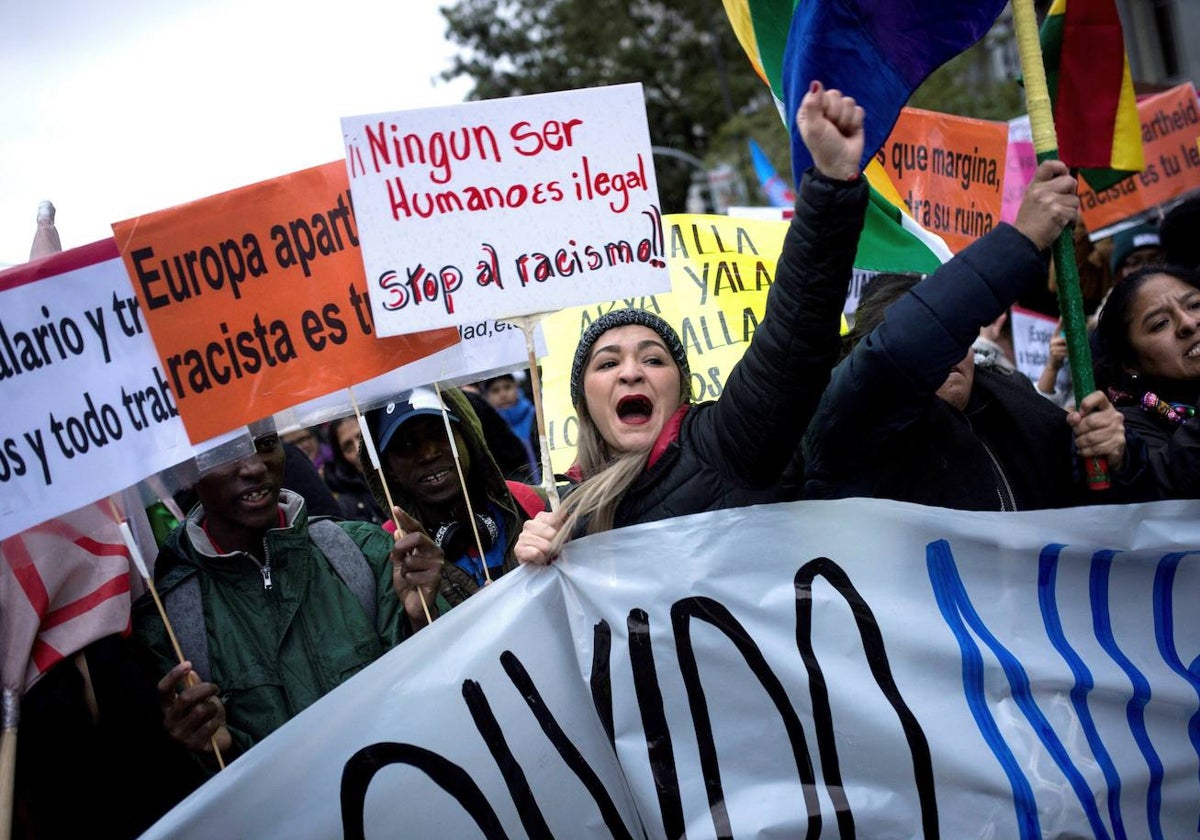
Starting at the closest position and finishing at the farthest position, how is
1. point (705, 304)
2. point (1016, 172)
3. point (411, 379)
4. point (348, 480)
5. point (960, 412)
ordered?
Answer: point (960, 412) < point (411, 379) < point (705, 304) < point (348, 480) < point (1016, 172)

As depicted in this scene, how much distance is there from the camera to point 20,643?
2504 millimetres

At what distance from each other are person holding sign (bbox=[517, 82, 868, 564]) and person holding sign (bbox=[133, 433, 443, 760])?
50cm

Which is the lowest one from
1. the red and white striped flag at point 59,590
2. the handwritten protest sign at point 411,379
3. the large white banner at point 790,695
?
the large white banner at point 790,695

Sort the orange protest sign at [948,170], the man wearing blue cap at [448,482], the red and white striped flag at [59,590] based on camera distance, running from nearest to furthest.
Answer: the red and white striped flag at [59,590]
the man wearing blue cap at [448,482]
the orange protest sign at [948,170]

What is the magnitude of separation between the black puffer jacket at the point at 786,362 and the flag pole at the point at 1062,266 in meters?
0.57

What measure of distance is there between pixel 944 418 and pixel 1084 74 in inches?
45.6

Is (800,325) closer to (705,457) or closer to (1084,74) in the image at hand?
(705,457)

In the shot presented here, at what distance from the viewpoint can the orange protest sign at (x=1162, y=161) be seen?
6.29 metres

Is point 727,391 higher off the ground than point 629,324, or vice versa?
point 629,324

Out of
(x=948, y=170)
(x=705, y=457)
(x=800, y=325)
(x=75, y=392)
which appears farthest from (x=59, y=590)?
(x=948, y=170)

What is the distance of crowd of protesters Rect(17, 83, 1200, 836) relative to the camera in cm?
229

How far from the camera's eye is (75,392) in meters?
2.52

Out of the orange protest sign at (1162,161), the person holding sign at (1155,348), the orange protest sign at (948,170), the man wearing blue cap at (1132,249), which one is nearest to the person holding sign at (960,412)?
the person holding sign at (1155,348)

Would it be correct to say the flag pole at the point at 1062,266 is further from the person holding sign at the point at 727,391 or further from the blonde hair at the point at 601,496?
the blonde hair at the point at 601,496
